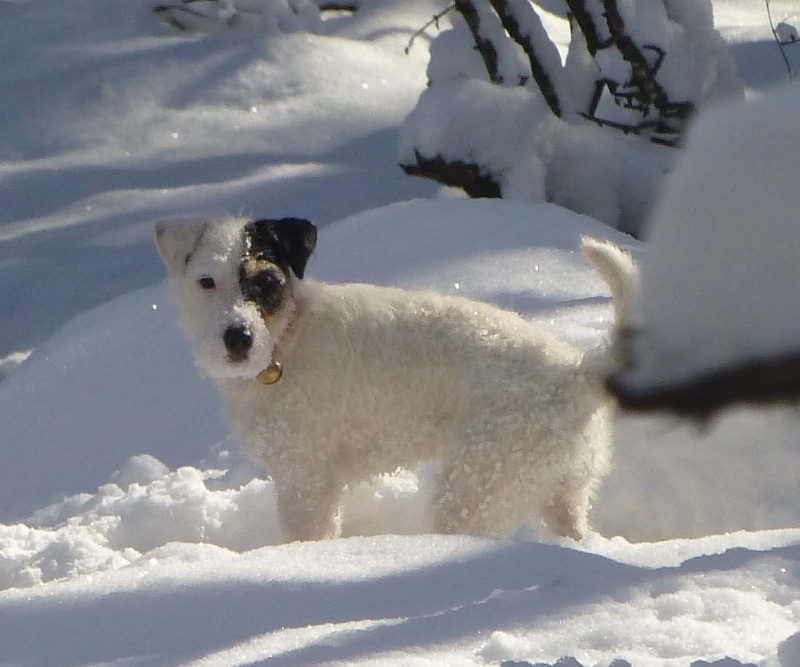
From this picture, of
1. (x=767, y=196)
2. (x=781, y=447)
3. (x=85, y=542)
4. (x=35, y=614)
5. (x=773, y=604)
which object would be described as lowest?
(x=85, y=542)

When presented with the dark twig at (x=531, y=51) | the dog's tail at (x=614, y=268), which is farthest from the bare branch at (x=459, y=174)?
the dog's tail at (x=614, y=268)

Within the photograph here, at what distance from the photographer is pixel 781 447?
13.7 ft

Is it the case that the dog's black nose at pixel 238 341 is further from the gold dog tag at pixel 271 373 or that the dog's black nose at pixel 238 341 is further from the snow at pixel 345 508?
the snow at pixel 345 508

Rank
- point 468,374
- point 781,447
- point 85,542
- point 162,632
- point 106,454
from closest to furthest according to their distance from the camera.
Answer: point 162,632, point 468,374, point 85,542, point 781,447, point 106,454

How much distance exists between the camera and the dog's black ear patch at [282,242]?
3.56 metres

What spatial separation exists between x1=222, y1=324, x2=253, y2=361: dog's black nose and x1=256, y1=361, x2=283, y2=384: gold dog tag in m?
0.11

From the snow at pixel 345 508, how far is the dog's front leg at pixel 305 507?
361mm

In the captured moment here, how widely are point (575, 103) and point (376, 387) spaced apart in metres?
4.48

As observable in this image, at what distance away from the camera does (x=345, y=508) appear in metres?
4.21

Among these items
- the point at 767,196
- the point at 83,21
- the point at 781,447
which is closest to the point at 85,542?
the point at 781,447

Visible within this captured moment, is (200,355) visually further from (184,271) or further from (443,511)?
(443,511)

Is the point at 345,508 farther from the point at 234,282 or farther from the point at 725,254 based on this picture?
the point at 725,254

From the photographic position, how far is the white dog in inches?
132

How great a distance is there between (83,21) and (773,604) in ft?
43.7
